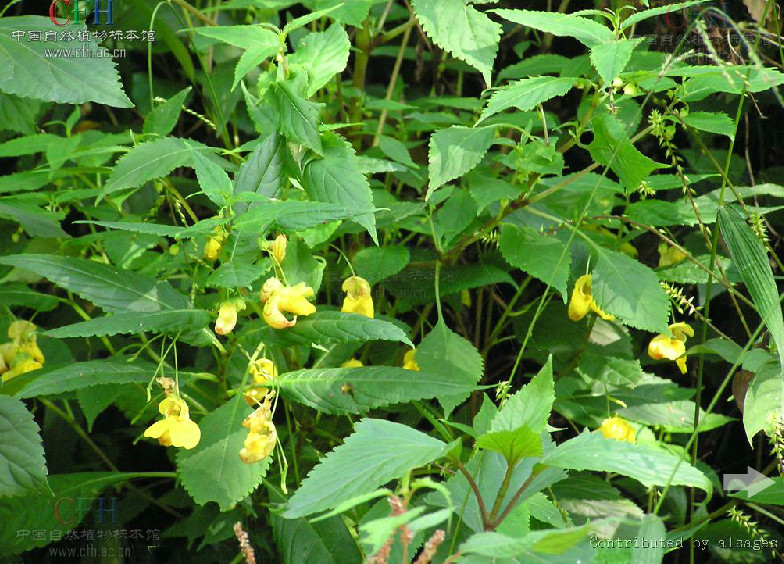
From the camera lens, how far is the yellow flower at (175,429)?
3.34 ft

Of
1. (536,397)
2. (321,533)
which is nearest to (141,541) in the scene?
(321,533)

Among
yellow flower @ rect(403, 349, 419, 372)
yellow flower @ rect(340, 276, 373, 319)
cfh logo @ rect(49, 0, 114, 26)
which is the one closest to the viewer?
yellow flower @ rect(340, 276, 373, 319)

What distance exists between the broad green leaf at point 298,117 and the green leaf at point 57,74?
0.64 ft

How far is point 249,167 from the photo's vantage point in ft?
3.58

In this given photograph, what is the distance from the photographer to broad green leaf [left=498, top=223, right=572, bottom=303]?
1169 mm

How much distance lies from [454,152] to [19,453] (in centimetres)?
69

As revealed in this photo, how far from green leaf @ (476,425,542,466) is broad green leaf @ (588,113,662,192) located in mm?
439

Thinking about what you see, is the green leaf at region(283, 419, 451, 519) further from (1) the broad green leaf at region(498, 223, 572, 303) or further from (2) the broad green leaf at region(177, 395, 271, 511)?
(1) the broad green leaf at region(498, 223, 572, 303)

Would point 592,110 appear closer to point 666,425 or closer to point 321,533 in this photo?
point 666,425

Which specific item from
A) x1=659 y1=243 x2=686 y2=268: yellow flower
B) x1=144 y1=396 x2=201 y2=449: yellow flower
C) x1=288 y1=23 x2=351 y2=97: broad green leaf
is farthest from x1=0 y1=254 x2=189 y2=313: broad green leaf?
x1=659 y1=243 x2=686 y2=268: yellow flower

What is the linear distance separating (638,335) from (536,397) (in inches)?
32.3

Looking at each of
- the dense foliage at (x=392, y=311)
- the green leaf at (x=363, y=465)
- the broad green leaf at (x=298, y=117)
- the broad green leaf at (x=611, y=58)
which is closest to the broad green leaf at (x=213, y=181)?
the dense foliage at (x=392, y=311)

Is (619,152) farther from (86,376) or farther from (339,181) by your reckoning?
(86,376)

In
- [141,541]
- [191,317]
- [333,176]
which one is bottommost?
[141,541]
